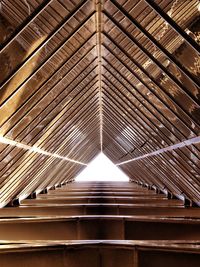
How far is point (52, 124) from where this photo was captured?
38.7 ft

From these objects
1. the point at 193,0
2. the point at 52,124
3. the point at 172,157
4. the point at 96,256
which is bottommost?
the point at 96,256

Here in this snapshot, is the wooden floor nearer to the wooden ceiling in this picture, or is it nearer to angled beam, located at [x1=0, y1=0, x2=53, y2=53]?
the wooden ceiling

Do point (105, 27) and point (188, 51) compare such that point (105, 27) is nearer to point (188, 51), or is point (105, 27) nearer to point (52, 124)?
point (188, 51)

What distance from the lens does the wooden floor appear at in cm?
673

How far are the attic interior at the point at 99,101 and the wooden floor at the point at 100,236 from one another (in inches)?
0.6

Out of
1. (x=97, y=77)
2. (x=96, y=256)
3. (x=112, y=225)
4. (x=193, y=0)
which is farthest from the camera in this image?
(x=97, y=77)

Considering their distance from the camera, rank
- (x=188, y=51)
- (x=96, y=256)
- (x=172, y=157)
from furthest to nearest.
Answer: (x=172, y=157) → (x=96, y=256) → (x=188, y=51)

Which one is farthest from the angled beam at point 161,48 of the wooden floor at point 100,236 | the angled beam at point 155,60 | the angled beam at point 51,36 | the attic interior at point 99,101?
the wooden floor at point 100,236

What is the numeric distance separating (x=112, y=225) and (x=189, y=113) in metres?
2.74

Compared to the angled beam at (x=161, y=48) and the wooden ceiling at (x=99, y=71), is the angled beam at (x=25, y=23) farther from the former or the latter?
the angled beam at (x=161, y=48)

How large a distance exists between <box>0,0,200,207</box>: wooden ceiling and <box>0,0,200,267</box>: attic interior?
0.02m

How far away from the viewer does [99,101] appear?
14.1 meters

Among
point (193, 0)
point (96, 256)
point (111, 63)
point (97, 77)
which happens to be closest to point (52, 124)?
point (97, 77)

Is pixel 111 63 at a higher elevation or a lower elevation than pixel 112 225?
higher
